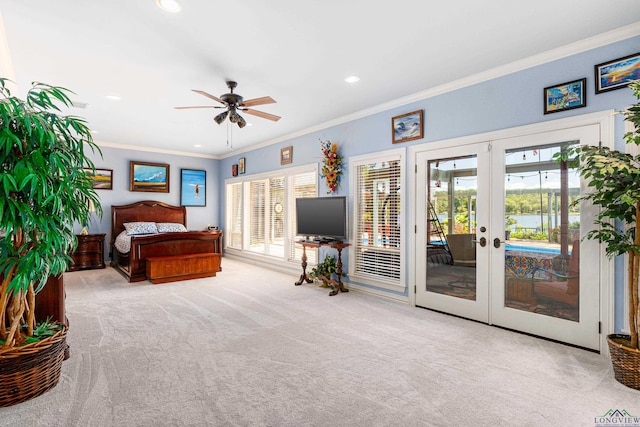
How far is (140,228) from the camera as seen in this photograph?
267 inches

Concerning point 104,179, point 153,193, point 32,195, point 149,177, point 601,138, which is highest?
point 149,177

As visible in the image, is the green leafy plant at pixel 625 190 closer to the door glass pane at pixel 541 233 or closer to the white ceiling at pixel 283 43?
the door glass pane at pixel 541 233

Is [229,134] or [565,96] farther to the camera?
[229,134]

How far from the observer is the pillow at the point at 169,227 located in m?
7.11

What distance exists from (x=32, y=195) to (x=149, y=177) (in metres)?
6.24

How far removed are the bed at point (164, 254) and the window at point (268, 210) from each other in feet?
3.47

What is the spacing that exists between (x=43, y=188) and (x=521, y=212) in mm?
3817

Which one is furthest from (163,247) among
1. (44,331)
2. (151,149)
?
(44,331)

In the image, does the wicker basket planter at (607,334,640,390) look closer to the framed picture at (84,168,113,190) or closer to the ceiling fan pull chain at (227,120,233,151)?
the ceiling fan pull chain at (227,120,233,151)

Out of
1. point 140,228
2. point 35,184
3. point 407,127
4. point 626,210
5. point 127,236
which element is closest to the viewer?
point 35,184

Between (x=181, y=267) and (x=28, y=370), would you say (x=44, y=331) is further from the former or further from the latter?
(x=181, y=267)

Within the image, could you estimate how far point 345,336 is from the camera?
10.2 ft

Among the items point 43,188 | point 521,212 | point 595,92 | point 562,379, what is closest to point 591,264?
point 521,212

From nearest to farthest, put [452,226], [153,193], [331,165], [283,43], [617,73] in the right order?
[617,73]
[283,43]
[452,226]
[331,165]
[153,193]
